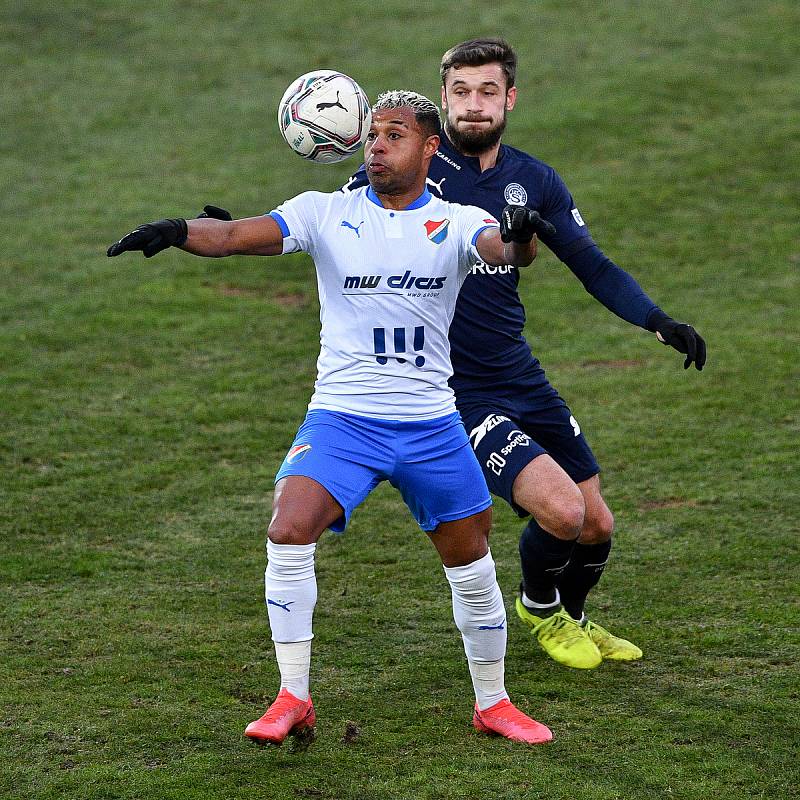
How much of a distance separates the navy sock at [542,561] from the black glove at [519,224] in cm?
178

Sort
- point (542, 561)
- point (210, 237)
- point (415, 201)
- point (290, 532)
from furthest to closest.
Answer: point (542, 561)
point (415, 201)
point (210, 237)
point (290, 532)

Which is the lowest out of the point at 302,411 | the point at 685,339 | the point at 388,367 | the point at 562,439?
the point at 302,411

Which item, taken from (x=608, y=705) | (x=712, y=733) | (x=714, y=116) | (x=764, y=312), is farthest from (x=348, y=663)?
(x=714, y=116)

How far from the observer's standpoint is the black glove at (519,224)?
4992 mm

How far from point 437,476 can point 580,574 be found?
5.27 feet

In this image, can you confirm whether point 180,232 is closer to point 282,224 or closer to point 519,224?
point 282,224

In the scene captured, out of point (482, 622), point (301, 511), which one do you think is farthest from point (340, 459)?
point (482, 622)

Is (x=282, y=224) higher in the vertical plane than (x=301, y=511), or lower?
higher

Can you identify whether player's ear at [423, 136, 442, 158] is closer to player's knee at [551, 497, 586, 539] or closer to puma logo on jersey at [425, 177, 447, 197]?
puma logo on jersey at [425, 177, 447, 197]

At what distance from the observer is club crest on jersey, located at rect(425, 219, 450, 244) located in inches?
215

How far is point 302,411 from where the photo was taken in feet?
35.7

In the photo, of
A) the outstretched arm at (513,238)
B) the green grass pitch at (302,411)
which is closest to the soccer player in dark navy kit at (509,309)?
the green grass pitch at (302,411)

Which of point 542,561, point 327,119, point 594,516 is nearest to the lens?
point 327,119

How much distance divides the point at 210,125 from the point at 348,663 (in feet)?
45.6
